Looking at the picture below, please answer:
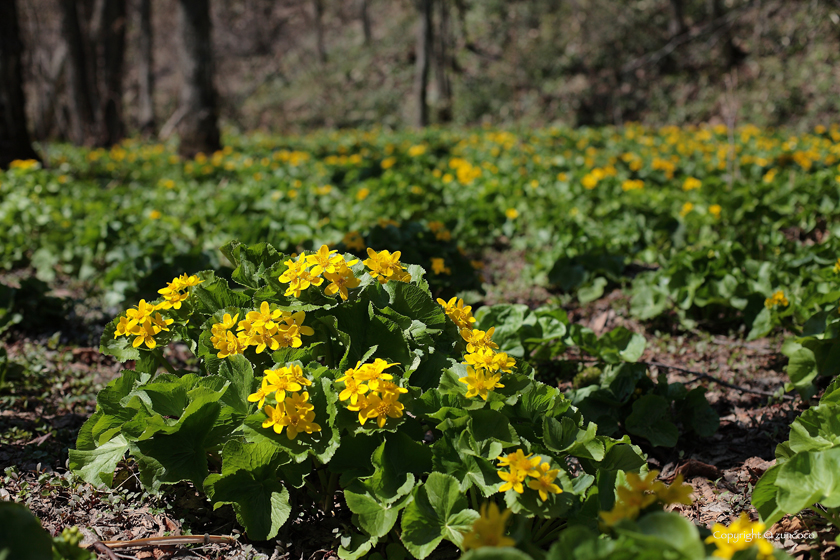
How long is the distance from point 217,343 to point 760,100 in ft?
47.0

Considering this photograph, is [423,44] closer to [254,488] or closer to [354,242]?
[354,242]

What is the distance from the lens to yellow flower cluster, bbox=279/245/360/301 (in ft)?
6.25

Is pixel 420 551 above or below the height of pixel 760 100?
below

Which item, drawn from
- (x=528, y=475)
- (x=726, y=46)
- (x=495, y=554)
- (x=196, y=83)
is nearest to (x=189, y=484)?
(x=528, y=475)

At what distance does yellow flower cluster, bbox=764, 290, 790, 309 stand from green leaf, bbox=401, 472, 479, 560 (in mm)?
2252

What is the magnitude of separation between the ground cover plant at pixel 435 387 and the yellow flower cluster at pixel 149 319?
13mm

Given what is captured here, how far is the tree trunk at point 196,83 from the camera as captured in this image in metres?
9.83

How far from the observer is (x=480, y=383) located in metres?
1.74

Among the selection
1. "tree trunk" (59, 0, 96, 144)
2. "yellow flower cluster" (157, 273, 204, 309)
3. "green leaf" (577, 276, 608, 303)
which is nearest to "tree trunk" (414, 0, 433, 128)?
"tree trunk" (59, 0, 96, 144)

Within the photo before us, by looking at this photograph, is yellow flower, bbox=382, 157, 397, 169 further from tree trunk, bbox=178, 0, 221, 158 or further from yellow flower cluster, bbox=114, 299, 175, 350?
yellow flower cluster, bbox=114, 299, 175, 350

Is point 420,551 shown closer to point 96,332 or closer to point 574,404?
point 574,404

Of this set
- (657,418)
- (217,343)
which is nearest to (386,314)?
(217,343)

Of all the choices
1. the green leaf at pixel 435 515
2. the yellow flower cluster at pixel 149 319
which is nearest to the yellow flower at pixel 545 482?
the green leaf at pixel 435 515

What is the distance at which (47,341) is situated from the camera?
3621mm
